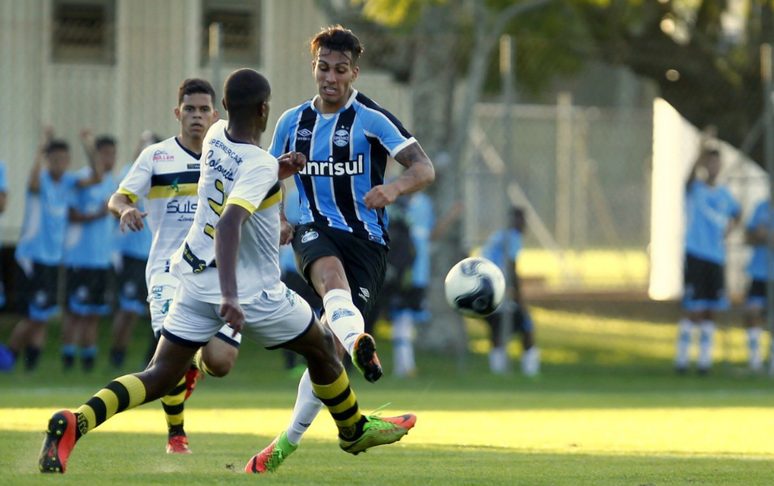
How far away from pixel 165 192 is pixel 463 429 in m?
2.72

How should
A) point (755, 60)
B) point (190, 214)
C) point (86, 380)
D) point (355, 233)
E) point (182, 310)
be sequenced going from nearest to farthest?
point (182, 310)
point (355, 233)
point (190, 214)
point (86, 380)
point (755, 60)

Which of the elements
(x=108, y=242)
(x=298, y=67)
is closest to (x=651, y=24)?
(x=298, y=67)

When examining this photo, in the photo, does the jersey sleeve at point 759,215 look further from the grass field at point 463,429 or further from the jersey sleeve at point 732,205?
the grass field at point 463,429

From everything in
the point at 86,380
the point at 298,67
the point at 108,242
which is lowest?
the point at 86,380

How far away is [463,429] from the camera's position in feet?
28.7

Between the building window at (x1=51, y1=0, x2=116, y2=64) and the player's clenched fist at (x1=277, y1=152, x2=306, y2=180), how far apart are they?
13132 mm

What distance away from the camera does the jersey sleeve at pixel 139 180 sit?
24.4 feet

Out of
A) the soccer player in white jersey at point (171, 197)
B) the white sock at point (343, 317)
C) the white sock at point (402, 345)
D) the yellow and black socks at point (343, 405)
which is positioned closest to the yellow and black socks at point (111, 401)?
the yellow and black socks at point (343, 405)

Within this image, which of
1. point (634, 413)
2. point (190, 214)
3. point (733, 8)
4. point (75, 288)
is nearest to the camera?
point (190, 214)

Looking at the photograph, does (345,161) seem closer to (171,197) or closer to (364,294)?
(364,294)

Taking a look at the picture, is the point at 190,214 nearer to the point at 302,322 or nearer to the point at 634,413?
the point at 302,322

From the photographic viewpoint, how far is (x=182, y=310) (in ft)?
19.0

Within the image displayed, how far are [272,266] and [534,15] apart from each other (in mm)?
12704

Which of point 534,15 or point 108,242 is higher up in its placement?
Result: point 534,15
